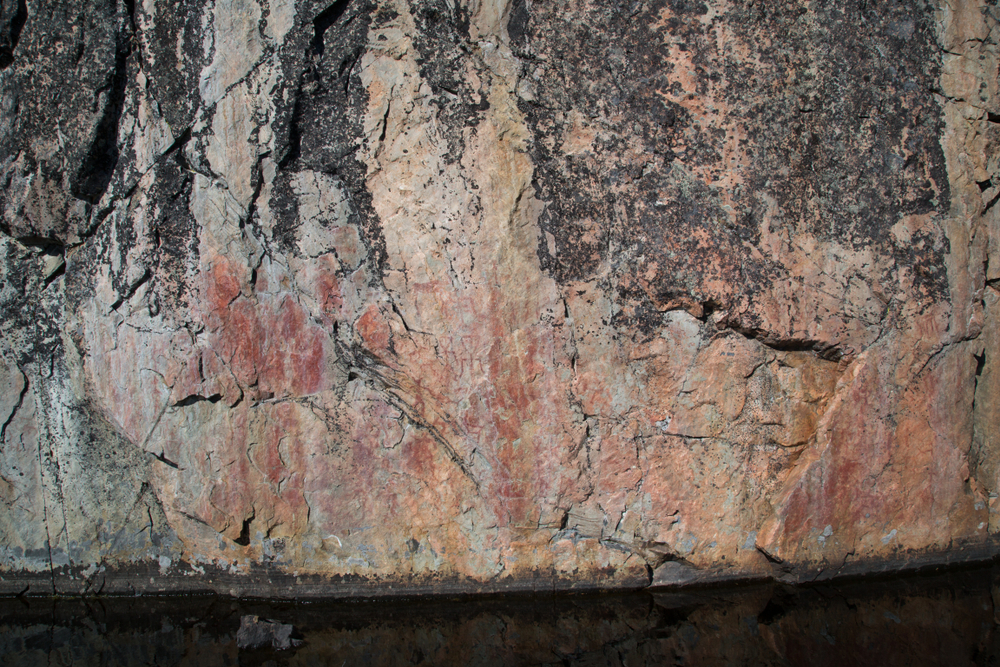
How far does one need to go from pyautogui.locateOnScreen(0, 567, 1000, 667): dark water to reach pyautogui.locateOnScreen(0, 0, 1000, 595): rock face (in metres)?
0.08

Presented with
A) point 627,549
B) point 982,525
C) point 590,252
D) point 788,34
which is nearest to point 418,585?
point 627,549

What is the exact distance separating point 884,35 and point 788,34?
0.84ft

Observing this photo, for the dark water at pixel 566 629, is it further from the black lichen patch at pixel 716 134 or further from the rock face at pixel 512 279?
the black lichen patch at pixel 716 134

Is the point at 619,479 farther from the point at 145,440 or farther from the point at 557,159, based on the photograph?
the point at 145,440

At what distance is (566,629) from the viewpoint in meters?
1.64

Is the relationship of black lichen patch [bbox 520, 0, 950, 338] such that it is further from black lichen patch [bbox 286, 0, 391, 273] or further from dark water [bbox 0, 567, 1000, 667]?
dark water [bbox 0, 567, 1000, 667]

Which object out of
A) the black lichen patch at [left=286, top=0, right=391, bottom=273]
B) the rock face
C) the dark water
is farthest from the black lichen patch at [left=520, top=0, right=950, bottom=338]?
the dark water

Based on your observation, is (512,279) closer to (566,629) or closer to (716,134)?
(716,134)

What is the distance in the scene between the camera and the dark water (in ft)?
5.07

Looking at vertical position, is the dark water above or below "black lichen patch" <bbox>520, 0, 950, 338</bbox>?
below

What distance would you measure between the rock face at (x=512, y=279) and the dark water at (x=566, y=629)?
8 cm

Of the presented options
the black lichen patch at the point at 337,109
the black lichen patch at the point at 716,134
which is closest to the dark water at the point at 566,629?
the black lichen patch at the point at 716,134

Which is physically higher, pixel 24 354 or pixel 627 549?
pixel 24 354

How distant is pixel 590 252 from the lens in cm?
163
